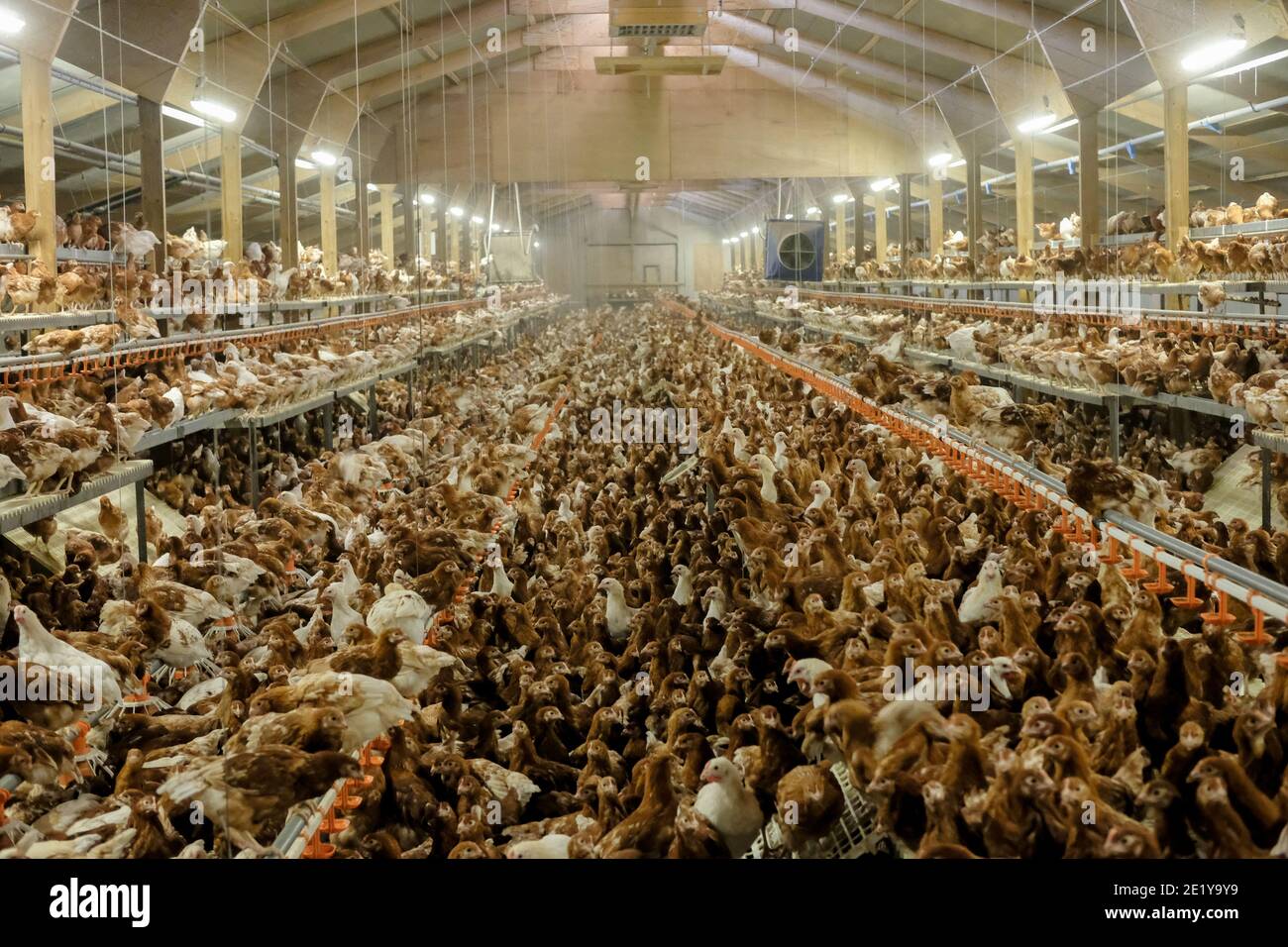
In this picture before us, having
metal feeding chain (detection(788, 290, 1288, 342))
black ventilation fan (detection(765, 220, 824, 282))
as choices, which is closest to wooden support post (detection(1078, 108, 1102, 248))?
metal feeding chain (detection(788, 290, 1288, 342))

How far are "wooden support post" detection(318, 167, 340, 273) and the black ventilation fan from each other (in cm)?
196

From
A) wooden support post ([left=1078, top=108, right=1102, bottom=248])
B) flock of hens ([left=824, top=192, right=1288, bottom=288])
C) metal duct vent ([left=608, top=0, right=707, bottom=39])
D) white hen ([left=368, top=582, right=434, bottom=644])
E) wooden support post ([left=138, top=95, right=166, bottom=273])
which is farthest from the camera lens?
flock of hens ([left=824, top=192, right=1288, bottom=288])

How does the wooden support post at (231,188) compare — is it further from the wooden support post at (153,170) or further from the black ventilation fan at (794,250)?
the black ventilation fan at (794,250)

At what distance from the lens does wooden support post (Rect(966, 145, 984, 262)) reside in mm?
5477

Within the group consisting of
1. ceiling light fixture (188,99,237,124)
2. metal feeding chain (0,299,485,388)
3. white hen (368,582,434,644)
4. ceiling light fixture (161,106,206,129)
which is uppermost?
ceiling light fixture (188,99,237,124)

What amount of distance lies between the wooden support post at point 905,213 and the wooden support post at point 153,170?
3.26 meters

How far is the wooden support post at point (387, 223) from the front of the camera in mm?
5211

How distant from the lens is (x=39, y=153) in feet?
10.1

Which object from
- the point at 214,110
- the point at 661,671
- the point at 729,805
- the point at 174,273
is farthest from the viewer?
the point at 174,273

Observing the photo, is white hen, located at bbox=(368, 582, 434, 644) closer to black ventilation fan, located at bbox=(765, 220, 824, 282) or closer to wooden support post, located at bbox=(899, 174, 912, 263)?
black ventilation fan, located at bbox=(765, 220, 824, 282)

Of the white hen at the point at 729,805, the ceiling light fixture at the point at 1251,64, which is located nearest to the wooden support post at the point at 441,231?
the ceiling light fixture at the point at 1251,64

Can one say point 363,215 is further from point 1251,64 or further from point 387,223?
point 1251,64

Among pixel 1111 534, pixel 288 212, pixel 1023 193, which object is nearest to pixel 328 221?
pixel 288 212

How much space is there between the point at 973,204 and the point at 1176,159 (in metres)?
1.02
